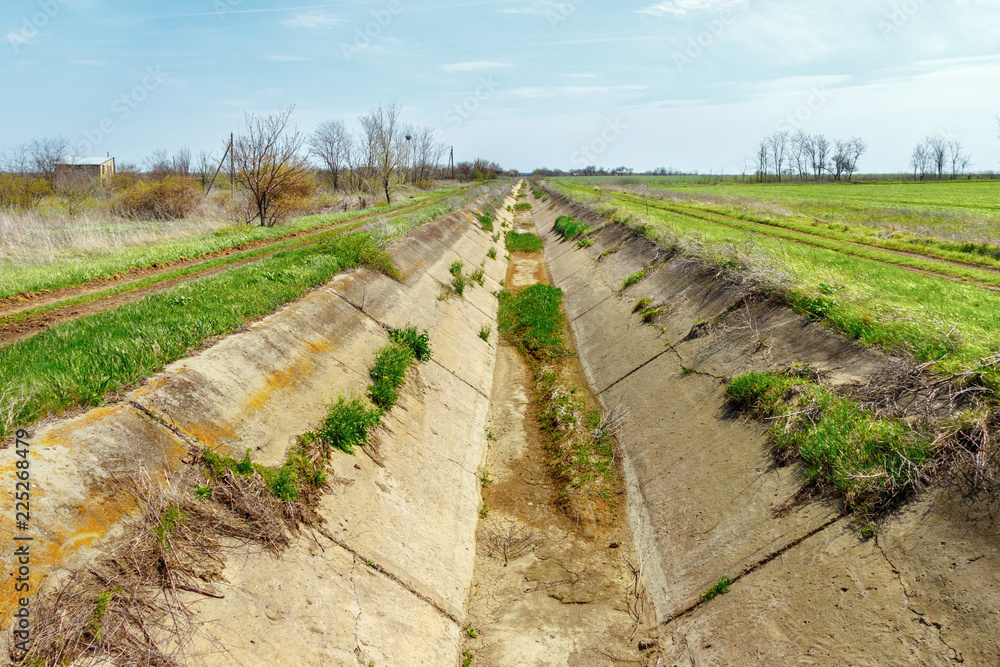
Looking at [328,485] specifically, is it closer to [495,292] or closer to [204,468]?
[204,468]

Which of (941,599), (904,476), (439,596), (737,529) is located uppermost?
(904,476)

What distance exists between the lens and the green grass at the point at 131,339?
4.45 m

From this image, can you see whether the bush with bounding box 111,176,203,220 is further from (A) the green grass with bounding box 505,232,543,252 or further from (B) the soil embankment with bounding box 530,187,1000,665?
(B) the soil embankment with bounding box 530,187,1000,665

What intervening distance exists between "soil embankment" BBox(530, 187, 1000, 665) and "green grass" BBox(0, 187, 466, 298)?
1152 cm

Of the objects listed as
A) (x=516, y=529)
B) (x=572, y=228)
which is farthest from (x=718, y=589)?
(x=572, y=228)

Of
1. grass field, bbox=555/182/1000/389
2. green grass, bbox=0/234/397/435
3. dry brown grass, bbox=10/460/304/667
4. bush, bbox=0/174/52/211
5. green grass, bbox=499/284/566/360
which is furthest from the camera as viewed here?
bush, bbox=0/174/52/211

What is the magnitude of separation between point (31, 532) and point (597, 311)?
12.8 meters

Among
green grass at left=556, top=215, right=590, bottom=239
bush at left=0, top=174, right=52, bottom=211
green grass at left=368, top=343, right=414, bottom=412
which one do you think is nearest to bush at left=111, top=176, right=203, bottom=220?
bush at left=0, top=174, right=52, bottom=211

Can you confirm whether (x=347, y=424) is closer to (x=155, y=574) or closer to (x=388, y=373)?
(x=388, y=373)

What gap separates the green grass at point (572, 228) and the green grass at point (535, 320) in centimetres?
650

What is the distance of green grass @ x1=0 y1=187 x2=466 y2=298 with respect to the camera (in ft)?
36.8

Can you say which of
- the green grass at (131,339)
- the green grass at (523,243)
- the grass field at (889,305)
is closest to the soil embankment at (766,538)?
the grass field at (889,305)

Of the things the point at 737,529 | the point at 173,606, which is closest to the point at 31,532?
the point at 173,606

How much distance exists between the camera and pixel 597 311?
14.7 m
